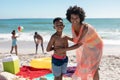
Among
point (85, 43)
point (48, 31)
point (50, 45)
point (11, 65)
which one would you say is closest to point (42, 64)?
point (11, 65)

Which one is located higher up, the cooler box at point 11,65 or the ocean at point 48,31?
the cooler box at point 11,65

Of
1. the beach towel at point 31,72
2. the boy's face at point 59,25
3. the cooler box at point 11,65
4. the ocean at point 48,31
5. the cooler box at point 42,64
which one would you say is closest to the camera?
the boy's face at point 59,25

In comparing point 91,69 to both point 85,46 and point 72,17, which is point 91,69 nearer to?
point 85,46

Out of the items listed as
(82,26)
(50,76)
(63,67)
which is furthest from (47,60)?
(82,26)

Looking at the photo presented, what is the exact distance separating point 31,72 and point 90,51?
321 cm

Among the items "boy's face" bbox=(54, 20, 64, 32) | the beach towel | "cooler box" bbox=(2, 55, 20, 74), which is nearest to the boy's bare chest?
"boy's face" bbox=(54, 20, 64, 32)

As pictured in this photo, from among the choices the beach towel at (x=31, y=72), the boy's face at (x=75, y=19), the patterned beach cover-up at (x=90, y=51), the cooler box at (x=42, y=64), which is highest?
the boy's face at (x=75, y=19)

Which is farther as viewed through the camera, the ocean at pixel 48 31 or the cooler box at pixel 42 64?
the ocean at pixel 48 31

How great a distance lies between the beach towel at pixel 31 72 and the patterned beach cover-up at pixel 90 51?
247cm

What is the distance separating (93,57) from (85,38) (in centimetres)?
34

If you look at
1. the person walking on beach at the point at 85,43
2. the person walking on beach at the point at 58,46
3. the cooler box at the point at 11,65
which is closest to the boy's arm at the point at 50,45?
the person walking on beach at the point at 58,46

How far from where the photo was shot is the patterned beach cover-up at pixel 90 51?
422 cm

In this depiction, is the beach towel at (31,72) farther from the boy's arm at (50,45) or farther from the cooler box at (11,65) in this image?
the boy's arm at (50,45)

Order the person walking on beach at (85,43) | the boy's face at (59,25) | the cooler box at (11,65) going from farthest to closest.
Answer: the cooler box at (11,65) → the boy's face at (59,25) → the person walking on beach at (85,43)
